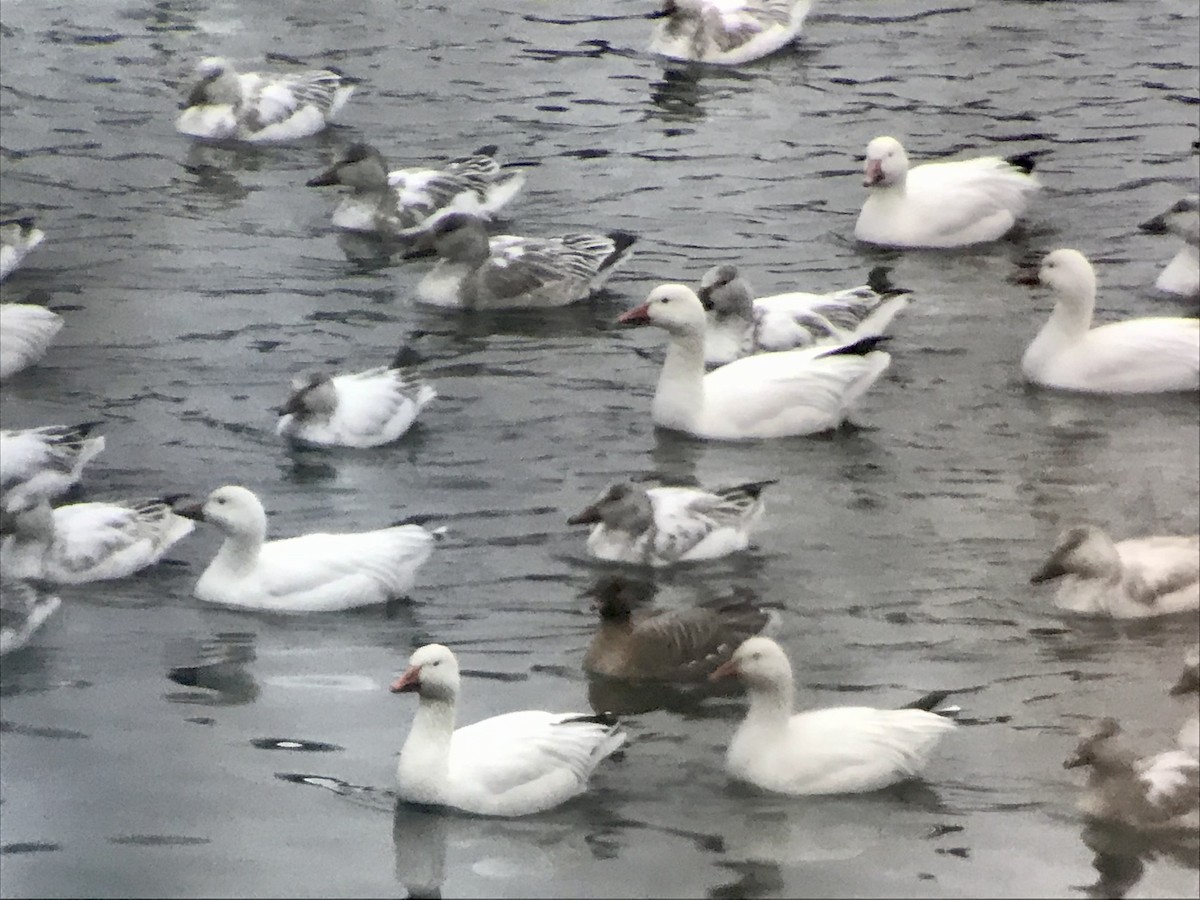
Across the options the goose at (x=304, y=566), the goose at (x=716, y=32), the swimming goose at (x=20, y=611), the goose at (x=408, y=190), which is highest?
the goose at (x=716, y=32)

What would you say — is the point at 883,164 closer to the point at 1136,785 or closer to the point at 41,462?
the point at 41,462

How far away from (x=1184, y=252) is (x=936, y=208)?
1.30m

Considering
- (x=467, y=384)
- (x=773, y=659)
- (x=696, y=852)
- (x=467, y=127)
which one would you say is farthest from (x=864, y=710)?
(x=467, y=127)

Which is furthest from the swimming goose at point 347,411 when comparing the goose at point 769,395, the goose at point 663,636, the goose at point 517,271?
the goose at point 663,636

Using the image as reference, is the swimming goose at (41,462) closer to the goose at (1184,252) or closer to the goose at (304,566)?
the goose at (304,566)

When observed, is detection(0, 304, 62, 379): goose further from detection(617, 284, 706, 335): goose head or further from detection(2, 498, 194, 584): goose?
detection(617, 284, 706, 335): goose head

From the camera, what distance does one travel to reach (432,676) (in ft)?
17.8

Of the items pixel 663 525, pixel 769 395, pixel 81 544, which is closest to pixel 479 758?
pixel 663 525

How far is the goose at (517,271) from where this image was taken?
9.06 m

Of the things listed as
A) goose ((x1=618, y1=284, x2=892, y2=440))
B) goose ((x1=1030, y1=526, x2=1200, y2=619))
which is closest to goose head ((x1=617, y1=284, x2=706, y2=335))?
goose ((x1=618, y1=284, x2=892, y2=440))

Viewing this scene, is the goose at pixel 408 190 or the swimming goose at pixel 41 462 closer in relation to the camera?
the swimming goose at pixel 41 462

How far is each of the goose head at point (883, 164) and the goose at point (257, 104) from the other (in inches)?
137

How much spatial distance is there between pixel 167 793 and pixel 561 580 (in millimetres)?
1715

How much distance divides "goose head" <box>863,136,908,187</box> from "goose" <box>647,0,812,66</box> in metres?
2.95
